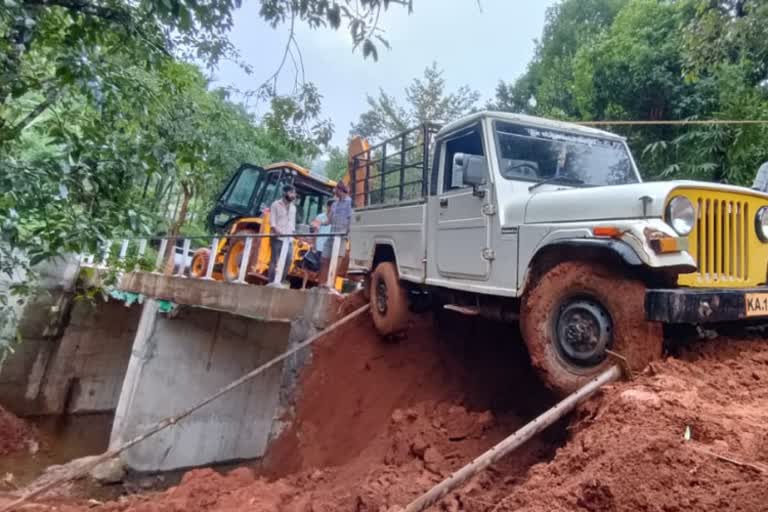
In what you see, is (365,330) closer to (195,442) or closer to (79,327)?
(195,442)

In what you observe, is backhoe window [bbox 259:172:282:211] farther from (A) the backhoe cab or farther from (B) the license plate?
(B) the license plate

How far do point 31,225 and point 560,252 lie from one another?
10.9 ft

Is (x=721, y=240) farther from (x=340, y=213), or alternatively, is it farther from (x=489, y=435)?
(x=340, y=213)

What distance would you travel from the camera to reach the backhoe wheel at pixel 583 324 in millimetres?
3256

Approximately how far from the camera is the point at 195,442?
10.7 meters

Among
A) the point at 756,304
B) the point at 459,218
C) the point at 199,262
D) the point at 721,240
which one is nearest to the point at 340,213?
the point at 459,218

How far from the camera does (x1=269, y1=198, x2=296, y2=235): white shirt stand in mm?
8328

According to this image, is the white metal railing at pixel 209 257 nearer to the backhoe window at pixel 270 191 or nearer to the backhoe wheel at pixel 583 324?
the backhoe window at pixel 270 191

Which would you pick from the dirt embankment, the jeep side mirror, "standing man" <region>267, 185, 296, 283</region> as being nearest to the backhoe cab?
"standing man" <region>267, 185, 296, 283</region>

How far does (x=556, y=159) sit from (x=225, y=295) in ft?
18.7

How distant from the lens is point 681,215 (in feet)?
10.9

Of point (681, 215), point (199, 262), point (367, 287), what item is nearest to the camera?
point (681, 215)

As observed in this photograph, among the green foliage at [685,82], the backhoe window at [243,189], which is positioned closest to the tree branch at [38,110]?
the backhoe window at [243,189]

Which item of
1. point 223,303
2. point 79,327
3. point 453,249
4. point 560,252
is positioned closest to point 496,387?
point 453,249
